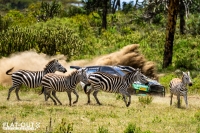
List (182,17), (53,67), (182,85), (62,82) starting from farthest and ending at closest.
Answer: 1. (182,17)
2. (53,67)
3. (182,85)
4. (62,82)

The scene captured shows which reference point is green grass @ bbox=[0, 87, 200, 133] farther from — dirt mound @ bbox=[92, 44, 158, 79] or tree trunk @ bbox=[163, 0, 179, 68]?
tree trunk @ bbox=[163, 0, 179, 68]

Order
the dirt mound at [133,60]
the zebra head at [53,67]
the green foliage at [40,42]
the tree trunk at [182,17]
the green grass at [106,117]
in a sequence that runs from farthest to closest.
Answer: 1. the tree trunk at [182,17]
2. the green foliage at [40,42]
3. the dirt mound at [133,60]
4. the zebra head at [53,67]
5. the green grass at [106,117]

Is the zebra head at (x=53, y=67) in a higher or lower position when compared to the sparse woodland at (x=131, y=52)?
higher

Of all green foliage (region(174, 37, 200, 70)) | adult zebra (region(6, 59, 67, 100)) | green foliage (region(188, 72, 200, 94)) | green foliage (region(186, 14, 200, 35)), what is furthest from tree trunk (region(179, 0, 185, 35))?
adult zebra (region(6, 59, 67, 100))

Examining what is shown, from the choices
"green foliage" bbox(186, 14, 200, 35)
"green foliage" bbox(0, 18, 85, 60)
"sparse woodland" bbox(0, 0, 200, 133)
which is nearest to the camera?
"sparse woodland" bbox(0, 0, 200, 133)

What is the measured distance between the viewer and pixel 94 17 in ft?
205

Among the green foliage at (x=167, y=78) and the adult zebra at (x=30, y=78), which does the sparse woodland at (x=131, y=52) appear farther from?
the adult zebra at (x=30, y=78)

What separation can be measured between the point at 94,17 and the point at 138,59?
110 feet

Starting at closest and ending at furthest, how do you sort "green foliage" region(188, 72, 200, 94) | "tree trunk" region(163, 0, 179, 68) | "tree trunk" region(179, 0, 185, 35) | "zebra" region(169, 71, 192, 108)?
"zebra" region(169, 71, 192, 108) < "green foliage" region(188, 72, 200, 94) < "tree trunk" region(163, 0, 179, 68) < "tree trunk" region(179, 0, 185, 35)

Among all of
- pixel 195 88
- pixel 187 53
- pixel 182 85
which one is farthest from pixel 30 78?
pixel 187 53

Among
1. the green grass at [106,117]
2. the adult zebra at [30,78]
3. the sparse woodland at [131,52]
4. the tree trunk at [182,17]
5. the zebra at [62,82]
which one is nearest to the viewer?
the green grass at [106,117]

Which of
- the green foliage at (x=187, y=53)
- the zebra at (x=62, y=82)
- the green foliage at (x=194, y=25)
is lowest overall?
the green foliage at (x=187, y=53)

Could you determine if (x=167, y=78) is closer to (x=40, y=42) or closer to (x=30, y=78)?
(x=40, y=42)

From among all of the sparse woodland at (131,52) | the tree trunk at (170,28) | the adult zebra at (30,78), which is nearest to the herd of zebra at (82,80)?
the adult zebra at (30,78)
